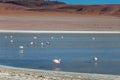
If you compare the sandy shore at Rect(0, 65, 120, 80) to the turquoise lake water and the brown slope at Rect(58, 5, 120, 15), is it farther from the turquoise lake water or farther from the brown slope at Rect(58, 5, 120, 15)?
the brown slope at Rect(58, 5, 120, 15)

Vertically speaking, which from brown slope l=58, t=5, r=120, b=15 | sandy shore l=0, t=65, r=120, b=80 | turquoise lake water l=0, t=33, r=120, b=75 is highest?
sandy shore l=0, t=65, r=120, b=80

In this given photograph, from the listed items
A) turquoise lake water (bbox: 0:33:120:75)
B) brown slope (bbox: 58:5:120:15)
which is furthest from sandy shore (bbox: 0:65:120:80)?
brown slope (bbox: 58:5:120:15)

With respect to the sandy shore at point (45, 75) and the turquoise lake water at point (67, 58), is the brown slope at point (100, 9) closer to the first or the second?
the turquoise lake water at point (67, 58)

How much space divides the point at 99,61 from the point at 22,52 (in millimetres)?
3842

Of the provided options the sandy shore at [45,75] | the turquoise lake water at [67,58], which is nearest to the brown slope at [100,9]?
the turquoise lake water at [67,58]

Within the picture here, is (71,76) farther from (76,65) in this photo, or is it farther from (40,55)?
(40,55)

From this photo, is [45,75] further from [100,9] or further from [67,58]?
[100,9]

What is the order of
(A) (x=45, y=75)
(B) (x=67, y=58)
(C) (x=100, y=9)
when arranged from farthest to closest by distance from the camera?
(C) (x=100, y=9) → (B) (x=67, y=58) → (A) (x=45, y=75)

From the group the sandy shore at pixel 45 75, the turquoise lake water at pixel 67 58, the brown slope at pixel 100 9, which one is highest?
the sandy shore at pixel 45 75

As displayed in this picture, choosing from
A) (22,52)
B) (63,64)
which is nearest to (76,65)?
(63,64)

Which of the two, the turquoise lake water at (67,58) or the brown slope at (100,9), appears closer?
the turquoise lake water at (67,58)

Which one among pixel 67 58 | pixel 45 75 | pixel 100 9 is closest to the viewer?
pixel 45 75

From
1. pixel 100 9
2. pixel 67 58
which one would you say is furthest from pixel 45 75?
pixel 100 9

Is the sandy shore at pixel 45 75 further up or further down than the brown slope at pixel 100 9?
further up
